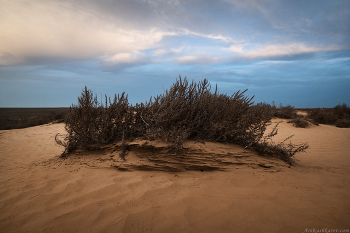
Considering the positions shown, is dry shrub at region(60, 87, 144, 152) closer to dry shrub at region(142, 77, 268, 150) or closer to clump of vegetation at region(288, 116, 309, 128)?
dry shrub at region(142, 77, 268, 150)

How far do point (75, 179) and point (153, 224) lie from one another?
204 centimetres

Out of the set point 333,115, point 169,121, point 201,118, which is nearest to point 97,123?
point 169,121

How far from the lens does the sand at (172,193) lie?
2.21 m

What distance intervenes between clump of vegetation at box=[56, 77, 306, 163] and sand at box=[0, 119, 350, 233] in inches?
12.1

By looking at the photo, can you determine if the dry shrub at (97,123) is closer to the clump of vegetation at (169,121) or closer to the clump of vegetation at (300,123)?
the clump of vegetation at (169,121)

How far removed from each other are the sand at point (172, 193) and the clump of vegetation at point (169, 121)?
307 millimetres

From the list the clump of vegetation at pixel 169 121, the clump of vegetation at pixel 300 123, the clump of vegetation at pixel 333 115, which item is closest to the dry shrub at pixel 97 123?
the clump of vegetation at pixel 169 121

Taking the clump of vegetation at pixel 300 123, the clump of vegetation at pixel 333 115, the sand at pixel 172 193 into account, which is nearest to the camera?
the sand at pixel 172 193

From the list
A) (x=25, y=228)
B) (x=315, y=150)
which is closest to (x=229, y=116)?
(x=25, y=228)

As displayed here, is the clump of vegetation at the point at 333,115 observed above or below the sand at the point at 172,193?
above

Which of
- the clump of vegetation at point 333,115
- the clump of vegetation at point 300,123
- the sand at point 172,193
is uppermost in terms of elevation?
the clump of vegetation at point 333,115

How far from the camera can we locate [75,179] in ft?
10.9

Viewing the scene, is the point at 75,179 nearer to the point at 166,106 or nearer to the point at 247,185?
the point at 166,106

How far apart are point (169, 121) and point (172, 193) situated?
5.55ft
